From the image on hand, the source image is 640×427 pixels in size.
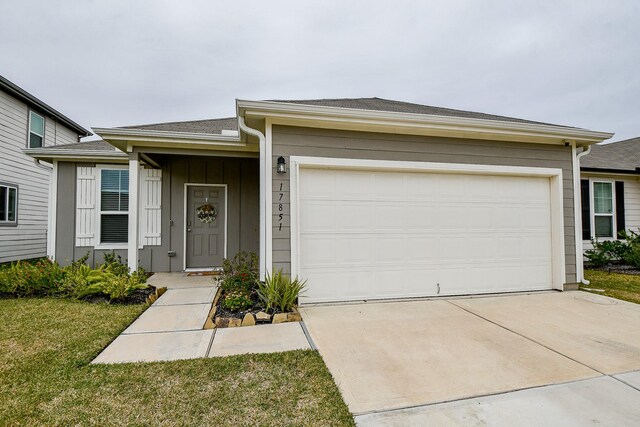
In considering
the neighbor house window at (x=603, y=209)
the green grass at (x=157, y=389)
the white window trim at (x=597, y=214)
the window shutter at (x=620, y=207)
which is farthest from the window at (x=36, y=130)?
the window shutter at (x=620, y=207)

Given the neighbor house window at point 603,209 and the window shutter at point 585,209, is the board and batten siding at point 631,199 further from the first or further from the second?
the window shutter at point 585,209

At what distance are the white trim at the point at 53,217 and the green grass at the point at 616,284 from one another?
33.7 feet

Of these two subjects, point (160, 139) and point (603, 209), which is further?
point (603, 209)

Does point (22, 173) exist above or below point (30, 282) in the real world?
above

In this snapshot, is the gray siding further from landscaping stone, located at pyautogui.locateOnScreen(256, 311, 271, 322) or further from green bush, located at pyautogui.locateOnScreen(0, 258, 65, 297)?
landscaping stone, located at pyautogui.locateOnScreen(256, 311, 271, 322)

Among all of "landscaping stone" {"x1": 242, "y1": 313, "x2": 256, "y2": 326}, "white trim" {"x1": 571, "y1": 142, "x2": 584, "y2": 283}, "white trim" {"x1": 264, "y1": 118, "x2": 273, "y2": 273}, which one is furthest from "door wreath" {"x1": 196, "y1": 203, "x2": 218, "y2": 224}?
"white trim" {"x1": 571, "y1": 142, "x2": 584, "y2": 283}

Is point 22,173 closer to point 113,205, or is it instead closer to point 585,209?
point 113,205

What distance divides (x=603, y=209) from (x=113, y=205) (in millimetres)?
12097

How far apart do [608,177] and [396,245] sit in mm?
7544

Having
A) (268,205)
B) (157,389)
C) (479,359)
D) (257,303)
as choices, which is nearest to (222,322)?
(257,303)

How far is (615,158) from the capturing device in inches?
357

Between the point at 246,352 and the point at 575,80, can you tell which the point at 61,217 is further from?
the point at 575,80

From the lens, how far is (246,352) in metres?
2.80

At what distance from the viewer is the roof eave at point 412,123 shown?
408 cm
